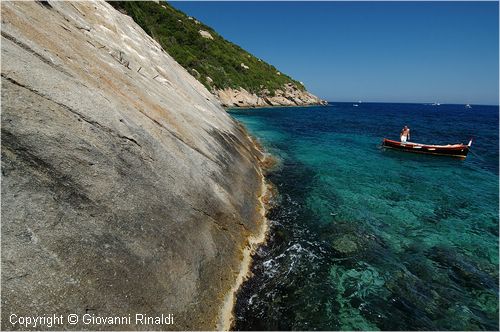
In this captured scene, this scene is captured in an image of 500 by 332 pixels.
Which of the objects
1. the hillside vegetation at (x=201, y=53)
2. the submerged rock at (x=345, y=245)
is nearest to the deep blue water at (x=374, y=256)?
the submerged rock at (x=345, y=245)

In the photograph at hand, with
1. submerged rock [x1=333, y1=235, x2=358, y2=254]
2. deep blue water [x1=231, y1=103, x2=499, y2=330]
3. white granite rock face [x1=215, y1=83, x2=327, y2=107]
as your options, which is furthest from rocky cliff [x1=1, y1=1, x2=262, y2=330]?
white granite rock face [x1=215, y1=83, x2=327, y2=107]

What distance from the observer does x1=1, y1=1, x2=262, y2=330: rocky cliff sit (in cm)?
585

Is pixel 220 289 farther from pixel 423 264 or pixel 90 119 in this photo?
pixel 423 264

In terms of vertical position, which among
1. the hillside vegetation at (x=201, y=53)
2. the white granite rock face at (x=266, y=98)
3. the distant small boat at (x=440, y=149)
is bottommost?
the distant small boat at (x=440, y=149)

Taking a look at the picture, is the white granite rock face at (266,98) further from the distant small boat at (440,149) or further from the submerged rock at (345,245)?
the submerged rock at (345,245)

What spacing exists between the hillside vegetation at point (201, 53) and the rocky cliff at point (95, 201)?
6454cm

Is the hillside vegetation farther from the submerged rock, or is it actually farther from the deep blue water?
the submerged rock

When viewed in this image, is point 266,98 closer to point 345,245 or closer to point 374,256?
point 345,245

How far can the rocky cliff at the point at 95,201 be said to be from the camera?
5.85 meters

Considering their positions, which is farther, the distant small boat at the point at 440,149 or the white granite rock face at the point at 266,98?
the white granite rock face at the point at 266,98

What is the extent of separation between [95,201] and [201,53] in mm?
88940

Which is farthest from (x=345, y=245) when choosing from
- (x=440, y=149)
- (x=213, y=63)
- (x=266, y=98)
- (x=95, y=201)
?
(x=266, y=98)

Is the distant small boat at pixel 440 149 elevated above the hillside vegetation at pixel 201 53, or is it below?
below

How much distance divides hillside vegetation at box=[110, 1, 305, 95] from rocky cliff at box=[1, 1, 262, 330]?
212ft
